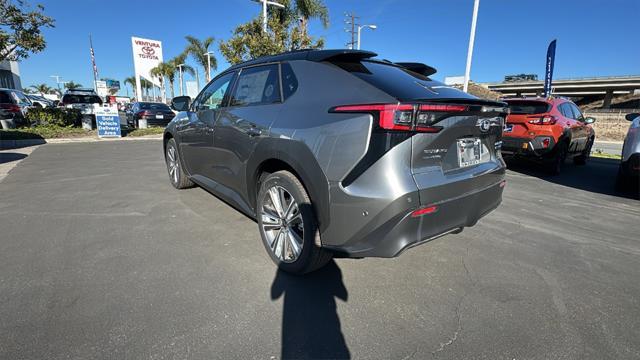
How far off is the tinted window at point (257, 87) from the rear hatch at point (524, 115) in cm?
555

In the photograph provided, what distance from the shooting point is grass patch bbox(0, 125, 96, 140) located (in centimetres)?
1055

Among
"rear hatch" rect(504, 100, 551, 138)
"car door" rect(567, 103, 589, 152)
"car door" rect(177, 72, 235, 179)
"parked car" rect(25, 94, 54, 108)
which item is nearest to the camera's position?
"car door" rect(177, 72, 235, 179)

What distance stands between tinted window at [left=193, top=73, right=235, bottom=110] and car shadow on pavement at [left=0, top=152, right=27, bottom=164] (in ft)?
20.8

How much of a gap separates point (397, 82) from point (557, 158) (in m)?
6.02

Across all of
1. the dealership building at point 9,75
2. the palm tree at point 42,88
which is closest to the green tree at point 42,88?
the palm tree at point 42,88

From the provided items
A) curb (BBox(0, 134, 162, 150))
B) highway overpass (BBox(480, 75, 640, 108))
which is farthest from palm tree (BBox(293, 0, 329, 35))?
highway overpass (BBox(480, 75, 640, 108))

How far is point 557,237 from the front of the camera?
3.51 metres

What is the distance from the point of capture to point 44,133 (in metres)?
12.1

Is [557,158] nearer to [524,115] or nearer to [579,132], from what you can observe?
[524,115]

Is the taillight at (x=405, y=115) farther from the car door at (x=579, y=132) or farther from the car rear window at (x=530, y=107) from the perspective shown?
the car door at (x=579, y=132)

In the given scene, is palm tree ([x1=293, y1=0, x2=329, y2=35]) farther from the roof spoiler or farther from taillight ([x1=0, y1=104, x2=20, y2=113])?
the roof spoiler

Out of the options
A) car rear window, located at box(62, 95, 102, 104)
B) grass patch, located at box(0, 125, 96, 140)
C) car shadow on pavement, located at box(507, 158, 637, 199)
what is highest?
car rear window, located at box(62, 95, 102, 104)

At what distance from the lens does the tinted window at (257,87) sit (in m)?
2.81

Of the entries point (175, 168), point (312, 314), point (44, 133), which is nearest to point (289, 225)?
point (312, 314)
